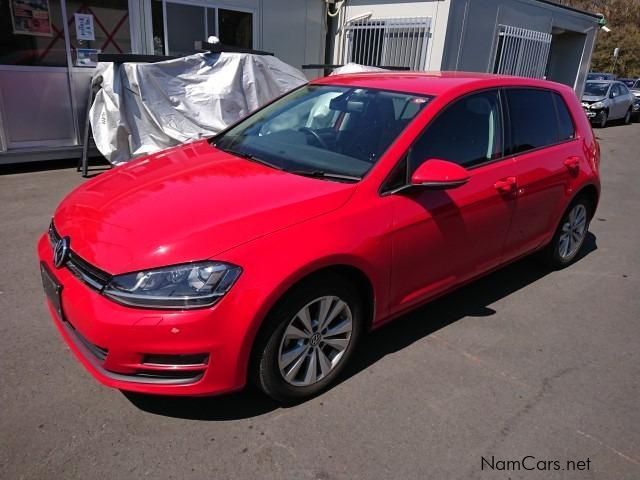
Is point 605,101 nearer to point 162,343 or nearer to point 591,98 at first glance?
point 591,98

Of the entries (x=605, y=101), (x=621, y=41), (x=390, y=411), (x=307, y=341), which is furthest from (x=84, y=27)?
(x=621, y=41)

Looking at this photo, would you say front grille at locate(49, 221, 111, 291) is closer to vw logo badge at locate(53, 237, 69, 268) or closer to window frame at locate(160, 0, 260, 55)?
vw logo badge at locate(53, 237, 69, 268)

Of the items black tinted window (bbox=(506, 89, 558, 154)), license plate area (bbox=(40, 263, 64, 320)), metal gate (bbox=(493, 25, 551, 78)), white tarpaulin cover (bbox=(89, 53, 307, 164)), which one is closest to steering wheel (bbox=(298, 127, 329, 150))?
black tinted window (bbox=(506, 89, 558, 154))

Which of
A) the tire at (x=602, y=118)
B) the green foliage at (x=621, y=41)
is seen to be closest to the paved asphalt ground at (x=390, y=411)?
the tire at (x=602, y=118)

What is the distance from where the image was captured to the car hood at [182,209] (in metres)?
2.31

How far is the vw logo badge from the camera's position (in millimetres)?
2510

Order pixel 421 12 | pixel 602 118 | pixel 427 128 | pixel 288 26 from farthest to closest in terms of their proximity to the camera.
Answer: pixel 602 118 < pixel 288 26 < pixel 421 12 < pixel 427 128

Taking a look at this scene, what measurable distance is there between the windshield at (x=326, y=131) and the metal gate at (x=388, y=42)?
22.1 feet

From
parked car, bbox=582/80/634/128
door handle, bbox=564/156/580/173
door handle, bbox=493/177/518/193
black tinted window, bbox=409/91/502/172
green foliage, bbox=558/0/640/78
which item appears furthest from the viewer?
green foliage, bbox=558/0/640/78

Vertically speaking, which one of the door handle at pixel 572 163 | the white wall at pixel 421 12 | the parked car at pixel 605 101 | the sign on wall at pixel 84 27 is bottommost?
the parked car at pixel 605 101

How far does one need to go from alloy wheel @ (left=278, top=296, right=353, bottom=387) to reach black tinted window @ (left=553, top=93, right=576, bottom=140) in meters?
2.67

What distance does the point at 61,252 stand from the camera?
2.54m

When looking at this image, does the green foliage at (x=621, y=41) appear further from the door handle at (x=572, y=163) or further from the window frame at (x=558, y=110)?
the door handle at (x=572, y=163)

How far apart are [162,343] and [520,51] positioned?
38.3 feet
